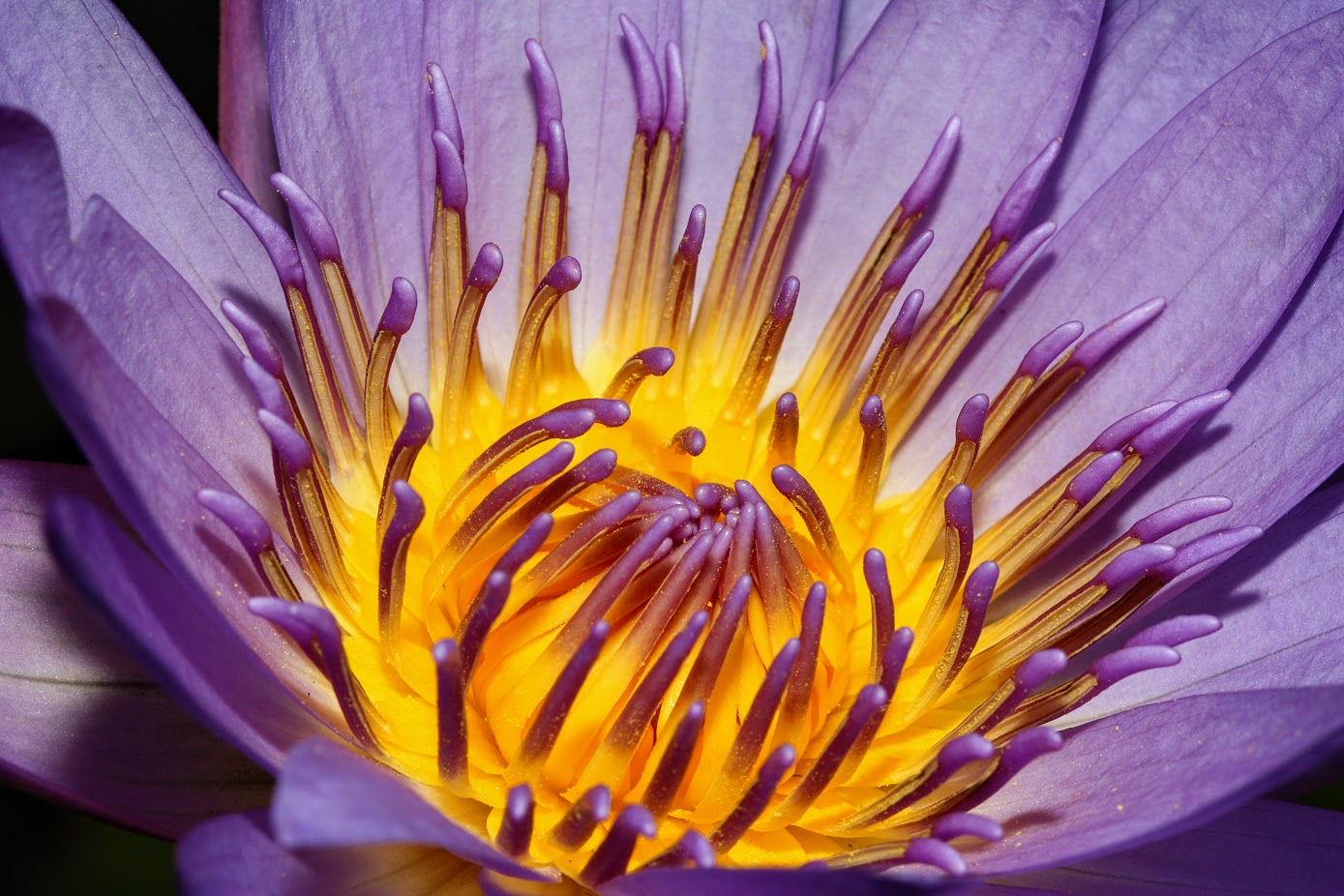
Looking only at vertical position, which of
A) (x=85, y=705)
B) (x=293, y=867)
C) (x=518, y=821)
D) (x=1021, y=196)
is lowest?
(x=85, y=705)

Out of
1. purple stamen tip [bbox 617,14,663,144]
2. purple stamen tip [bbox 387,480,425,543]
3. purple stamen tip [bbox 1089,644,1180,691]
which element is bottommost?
purple stamen tip [bbox 387,480,425,543]

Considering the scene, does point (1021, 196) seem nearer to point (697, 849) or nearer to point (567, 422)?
point (567, 422)

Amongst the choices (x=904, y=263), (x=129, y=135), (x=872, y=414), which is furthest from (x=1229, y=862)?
(x=129, y=135)

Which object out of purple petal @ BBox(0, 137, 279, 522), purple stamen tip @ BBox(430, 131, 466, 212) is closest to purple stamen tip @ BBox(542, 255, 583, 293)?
purple stamen tip @ BBox(430, 131, 466, 212)

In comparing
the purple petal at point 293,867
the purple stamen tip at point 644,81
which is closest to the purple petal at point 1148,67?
the purple stamen tip at point 644,81

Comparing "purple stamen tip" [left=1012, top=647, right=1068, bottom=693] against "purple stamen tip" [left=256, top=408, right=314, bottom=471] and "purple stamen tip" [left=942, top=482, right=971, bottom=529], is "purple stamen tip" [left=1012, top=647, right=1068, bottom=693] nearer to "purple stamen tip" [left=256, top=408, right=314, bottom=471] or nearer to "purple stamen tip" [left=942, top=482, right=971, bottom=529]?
"purple stamen tip" [left=942, top=482, right=971, bottom=529]
